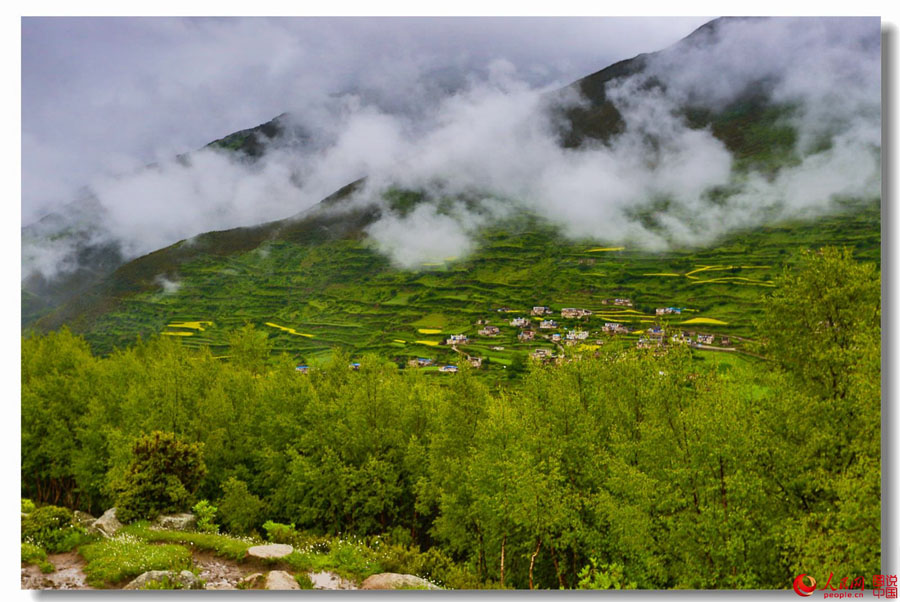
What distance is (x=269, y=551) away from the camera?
11.5 meters

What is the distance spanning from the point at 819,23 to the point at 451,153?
8.89 meters

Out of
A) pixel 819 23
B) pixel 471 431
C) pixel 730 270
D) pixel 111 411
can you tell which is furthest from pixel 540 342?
pixel 111 411

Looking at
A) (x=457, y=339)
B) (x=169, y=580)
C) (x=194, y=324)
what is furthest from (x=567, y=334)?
(x=194, y=324)

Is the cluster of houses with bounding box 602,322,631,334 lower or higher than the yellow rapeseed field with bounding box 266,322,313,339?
lower

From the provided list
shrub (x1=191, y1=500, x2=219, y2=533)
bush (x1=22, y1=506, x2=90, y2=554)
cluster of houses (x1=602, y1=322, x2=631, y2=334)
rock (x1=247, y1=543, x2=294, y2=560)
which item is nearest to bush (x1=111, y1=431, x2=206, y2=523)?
shrub (x1=191, y1=500, x2=219, y2=533)

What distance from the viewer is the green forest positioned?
9.30 metres

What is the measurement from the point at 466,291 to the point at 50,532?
1175cm

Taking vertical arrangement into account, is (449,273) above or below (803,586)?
above

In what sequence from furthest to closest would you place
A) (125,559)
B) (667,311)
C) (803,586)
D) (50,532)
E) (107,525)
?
(667,311) < (107,525) < (50,532) < (125,559) < (803,586)

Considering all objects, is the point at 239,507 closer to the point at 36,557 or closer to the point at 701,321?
the point at 36,557

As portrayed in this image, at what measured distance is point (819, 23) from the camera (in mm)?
10664

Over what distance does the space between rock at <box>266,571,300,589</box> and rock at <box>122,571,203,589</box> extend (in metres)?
1.29

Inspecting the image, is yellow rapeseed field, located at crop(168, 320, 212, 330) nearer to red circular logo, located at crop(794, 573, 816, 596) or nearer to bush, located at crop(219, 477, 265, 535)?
bush, located at crop(219, 477, 265, 535)
